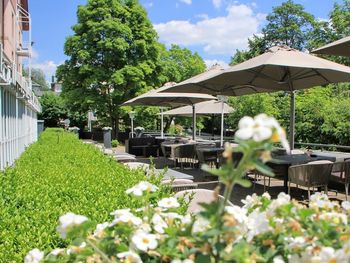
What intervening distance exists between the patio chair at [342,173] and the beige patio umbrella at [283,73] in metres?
1.62

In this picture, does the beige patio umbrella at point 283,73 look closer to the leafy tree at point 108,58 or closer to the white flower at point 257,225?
the white flower at point 257,225

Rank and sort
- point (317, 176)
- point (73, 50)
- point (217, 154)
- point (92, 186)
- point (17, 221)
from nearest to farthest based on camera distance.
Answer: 1. point (17, 221)
2. point (92, 186)
3. point (317, 176)
4. point (217, 154)
5. point (73, 50)

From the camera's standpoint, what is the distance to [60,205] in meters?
3.56

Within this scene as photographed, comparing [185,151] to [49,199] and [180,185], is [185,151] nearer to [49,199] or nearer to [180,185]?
[180,185]

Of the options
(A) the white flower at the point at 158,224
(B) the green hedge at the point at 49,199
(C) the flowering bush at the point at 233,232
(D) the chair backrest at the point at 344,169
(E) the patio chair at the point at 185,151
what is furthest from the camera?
(E) the patio chair at the point at 185,151

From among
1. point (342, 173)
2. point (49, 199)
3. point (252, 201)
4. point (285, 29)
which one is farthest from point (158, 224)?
point (285, 29)

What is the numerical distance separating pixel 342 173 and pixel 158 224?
20.4 ft

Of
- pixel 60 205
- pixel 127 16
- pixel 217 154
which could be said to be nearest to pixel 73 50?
pixel 127 16

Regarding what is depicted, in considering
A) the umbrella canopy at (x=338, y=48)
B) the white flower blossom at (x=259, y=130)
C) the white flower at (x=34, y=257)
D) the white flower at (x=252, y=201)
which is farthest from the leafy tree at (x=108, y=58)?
the white flower blossom at (x=259, y=130)

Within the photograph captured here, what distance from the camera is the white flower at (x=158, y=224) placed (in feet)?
4.88

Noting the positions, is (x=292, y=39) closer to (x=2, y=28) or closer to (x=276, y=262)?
(x=2, y=28)

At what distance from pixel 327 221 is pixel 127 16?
97.7ft

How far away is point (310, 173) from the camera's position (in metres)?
6.57

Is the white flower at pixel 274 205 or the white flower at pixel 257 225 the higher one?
the white flower at pixel 274 205
